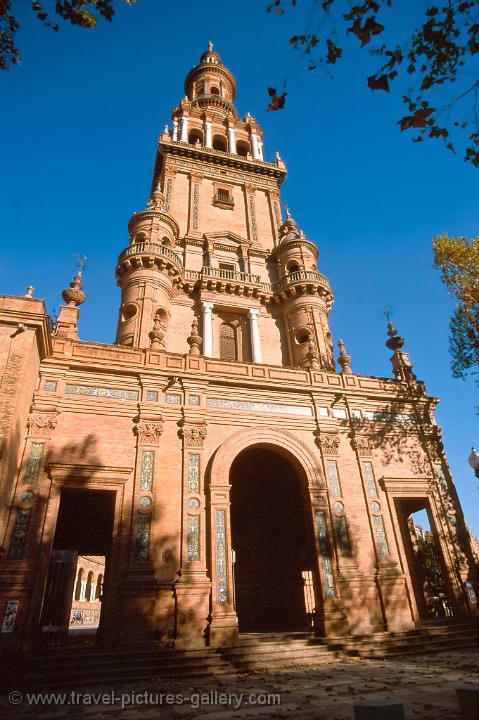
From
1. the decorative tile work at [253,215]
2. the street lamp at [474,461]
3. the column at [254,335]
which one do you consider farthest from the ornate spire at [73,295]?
the street lamp at [474,461]

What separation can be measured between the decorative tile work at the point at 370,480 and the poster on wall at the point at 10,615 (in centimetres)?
1128

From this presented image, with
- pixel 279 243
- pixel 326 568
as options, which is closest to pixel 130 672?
pixel 326 568

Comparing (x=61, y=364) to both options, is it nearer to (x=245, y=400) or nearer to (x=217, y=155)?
(x=245, y=400)

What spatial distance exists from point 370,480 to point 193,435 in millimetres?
6735

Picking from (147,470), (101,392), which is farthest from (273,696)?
(101,392)

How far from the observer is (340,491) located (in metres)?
15.2

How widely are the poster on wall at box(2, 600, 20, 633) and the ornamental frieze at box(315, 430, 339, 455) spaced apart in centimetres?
1025

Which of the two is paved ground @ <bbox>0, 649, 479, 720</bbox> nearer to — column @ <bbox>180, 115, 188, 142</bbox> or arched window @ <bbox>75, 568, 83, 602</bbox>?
arched window @ <bbox>75, 568, 83, 602</bbox>

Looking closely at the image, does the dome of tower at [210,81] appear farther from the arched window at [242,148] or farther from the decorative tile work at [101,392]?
the decorative tile work at [101,392]

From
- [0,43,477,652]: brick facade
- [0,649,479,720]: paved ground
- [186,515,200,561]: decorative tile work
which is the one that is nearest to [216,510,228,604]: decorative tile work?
[0,43,477,652]: brick facade

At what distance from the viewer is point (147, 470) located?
43.7 ft

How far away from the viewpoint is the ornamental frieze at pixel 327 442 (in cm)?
1583

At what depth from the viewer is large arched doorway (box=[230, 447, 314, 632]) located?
55.5ft

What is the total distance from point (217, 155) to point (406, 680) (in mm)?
30326
